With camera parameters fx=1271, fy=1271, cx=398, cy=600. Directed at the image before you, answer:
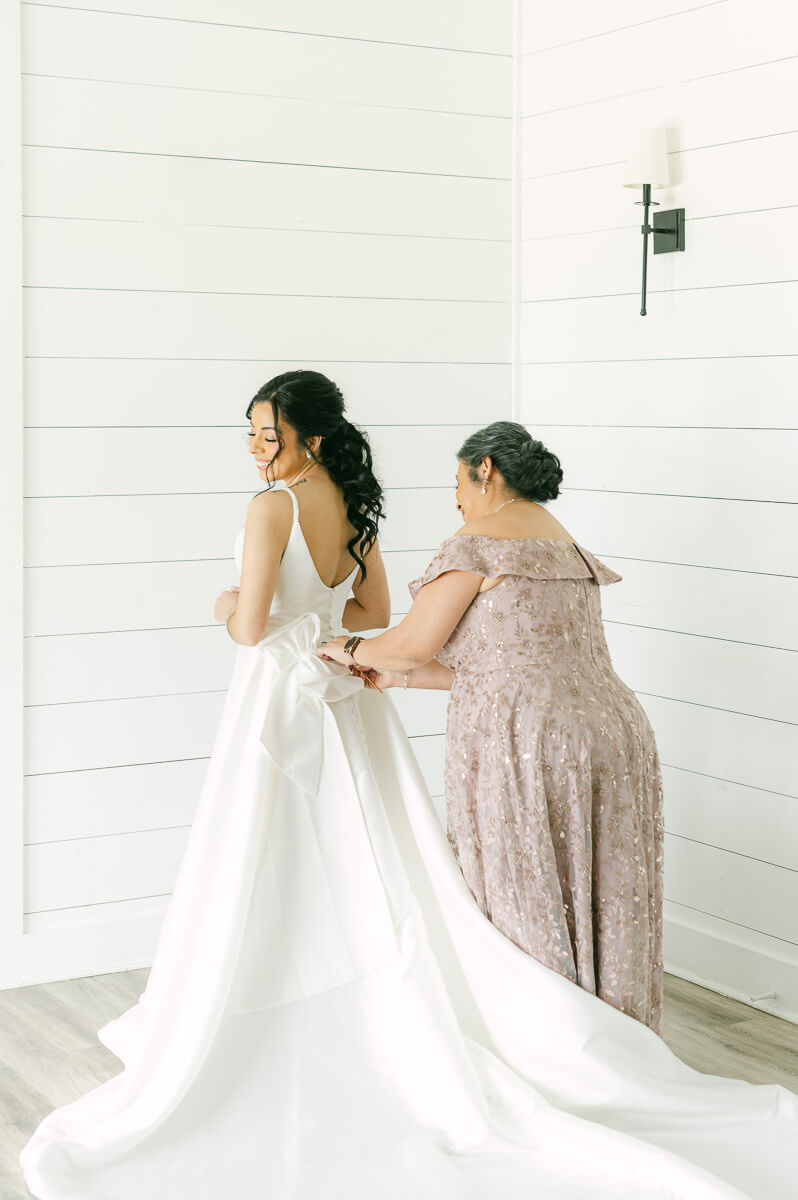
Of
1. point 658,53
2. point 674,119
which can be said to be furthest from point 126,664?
point 658,53

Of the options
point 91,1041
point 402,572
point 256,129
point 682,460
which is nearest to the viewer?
point 91,1041

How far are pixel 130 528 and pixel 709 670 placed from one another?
162cm

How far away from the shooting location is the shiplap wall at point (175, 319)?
11.0 feet

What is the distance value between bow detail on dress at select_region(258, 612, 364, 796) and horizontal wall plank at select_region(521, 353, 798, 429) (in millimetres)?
1290

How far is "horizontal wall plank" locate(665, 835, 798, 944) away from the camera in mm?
3283

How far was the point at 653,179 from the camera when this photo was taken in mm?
3330

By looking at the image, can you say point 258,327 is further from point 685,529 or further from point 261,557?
point 685,529

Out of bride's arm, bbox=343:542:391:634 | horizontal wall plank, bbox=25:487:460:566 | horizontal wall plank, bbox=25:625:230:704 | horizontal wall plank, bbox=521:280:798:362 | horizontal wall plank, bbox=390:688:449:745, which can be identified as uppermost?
horizontal wall plank, bbox=521:280:798:362

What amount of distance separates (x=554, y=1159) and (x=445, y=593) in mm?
1083

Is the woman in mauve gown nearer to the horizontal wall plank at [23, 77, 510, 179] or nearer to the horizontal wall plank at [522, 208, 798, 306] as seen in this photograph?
the horizontal wall plank at [522, 208, 798, 306]

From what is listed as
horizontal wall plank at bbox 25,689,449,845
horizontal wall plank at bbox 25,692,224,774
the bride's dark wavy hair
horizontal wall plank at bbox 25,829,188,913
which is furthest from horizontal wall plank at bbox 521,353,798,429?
horizontal wall plank at bbox 25,829,188,913

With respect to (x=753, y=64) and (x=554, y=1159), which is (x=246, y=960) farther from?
(x=753, y=64)

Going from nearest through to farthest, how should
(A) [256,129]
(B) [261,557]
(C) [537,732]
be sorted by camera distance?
1. (C) [537,732]
2. (B) [261,557]
3. (A) [256,129]

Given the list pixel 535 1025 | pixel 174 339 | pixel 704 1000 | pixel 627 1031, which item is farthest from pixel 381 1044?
pixel 174 339
